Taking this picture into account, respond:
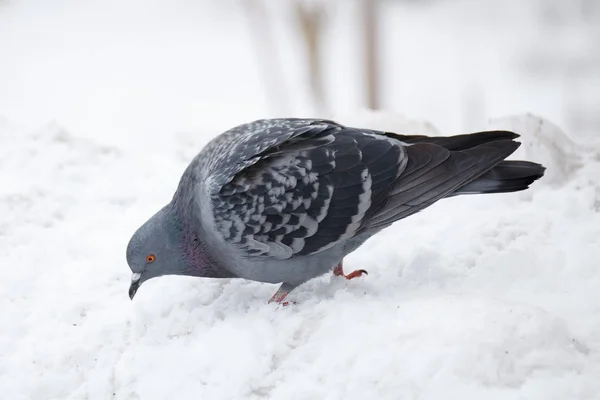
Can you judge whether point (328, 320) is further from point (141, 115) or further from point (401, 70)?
point (401, 70)

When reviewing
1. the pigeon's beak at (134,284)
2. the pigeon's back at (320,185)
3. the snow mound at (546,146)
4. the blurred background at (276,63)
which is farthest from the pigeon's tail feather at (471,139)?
the blurred background at (276,63)

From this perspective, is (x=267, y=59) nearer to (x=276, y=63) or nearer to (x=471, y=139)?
(x=276, y=63)

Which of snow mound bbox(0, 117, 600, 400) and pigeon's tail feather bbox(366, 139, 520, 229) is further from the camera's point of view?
pigeon's tail feather bbox(366, 139, 520, 229)

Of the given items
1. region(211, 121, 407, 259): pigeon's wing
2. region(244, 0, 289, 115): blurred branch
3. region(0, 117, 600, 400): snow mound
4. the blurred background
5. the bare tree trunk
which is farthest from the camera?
the blurred background

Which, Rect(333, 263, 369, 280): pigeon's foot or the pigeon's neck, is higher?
the pigeon's neck

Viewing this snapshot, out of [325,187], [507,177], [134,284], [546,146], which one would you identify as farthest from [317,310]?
[546,146]

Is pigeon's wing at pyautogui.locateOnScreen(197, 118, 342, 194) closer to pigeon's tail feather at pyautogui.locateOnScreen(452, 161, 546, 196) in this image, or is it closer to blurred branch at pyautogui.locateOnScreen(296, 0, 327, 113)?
pigeon's tail feather at pyautogui.locateOnScreen(452, 161, 546, 196)

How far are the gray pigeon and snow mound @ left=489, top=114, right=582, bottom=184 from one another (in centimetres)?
119

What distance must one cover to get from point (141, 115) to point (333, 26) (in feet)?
16.5

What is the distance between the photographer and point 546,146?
5480 mm

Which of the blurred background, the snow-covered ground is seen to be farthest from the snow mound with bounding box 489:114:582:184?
the blurred background

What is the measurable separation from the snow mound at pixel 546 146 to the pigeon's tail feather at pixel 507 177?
1.17 m

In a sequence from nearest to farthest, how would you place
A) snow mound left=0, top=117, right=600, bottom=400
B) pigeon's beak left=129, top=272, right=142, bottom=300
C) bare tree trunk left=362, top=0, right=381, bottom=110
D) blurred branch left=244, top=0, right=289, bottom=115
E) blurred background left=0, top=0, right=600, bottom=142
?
snow mound left=0, top=117, right=600, bottom=400 < pigeon's beak left=129, top=272, right=142, bottom=300 < bare tree trunk left=362, top=0, right=381, bottom=110 < blurred branch left=244, top=0, right=289, bottom=115 < blurred background left=0, top=0, right=600, bottom=142

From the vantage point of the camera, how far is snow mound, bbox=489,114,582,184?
543 cm
